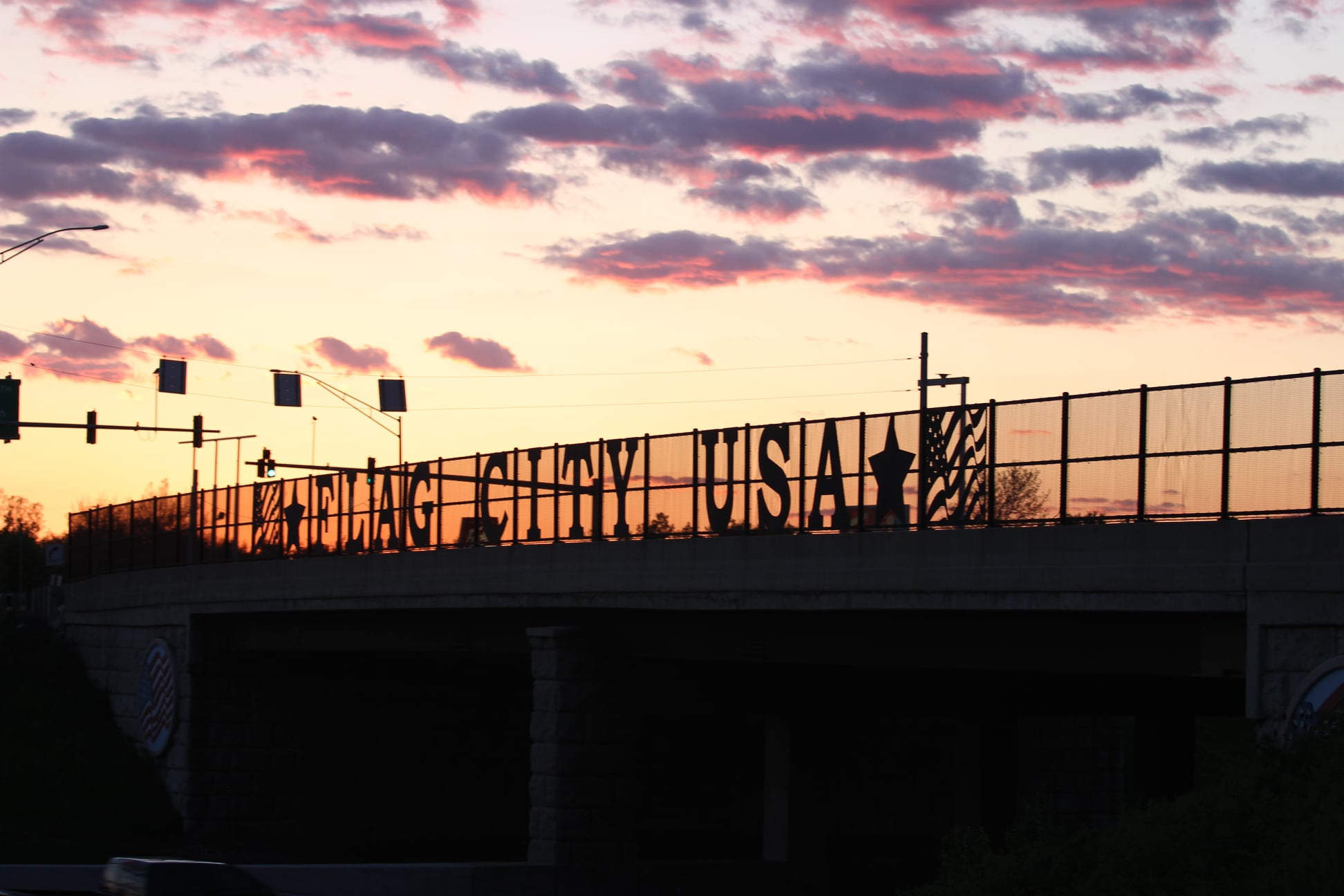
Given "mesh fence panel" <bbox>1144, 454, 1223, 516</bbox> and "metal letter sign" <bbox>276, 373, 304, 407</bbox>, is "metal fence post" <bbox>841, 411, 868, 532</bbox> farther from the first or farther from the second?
"metal letter sign" <bbox>276, 373, 304, 407</bbox>

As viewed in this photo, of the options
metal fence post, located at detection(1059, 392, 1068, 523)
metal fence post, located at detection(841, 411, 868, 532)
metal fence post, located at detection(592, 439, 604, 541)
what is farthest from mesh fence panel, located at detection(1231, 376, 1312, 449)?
metal fence post, located at detection(592, 439, 604, 541)

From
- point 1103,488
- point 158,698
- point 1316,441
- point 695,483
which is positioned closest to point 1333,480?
point 1316,441

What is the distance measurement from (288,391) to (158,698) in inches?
391

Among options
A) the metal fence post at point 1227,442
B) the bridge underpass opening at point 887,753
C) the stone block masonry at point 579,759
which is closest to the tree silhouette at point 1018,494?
the metal fence post at point 1227,442

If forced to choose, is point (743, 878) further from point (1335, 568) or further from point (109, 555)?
point (109, 555)

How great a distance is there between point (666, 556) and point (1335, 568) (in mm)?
12872

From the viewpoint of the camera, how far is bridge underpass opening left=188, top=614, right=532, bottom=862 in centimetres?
4378

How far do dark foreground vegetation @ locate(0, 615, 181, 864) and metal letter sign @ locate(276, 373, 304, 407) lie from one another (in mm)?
10608

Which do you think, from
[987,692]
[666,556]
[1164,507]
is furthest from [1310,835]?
[987,692]

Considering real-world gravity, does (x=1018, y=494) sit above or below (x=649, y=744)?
above

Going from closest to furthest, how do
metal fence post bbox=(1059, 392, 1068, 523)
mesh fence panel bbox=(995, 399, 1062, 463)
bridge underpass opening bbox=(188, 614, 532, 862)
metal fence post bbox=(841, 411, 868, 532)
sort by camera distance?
metal fence post bbox=(1059, 392, 1068, 523) < mesh fence panel bbox=(995, 399, 1062, 463) < metal fence post bbox=(841, 411, 868, 532) < bridge underpass opening bbox=(188, 614, 532, 862)

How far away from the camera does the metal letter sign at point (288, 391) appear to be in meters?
50.5

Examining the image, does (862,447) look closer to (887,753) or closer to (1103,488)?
(1103,488)

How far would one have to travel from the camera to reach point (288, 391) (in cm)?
5072
